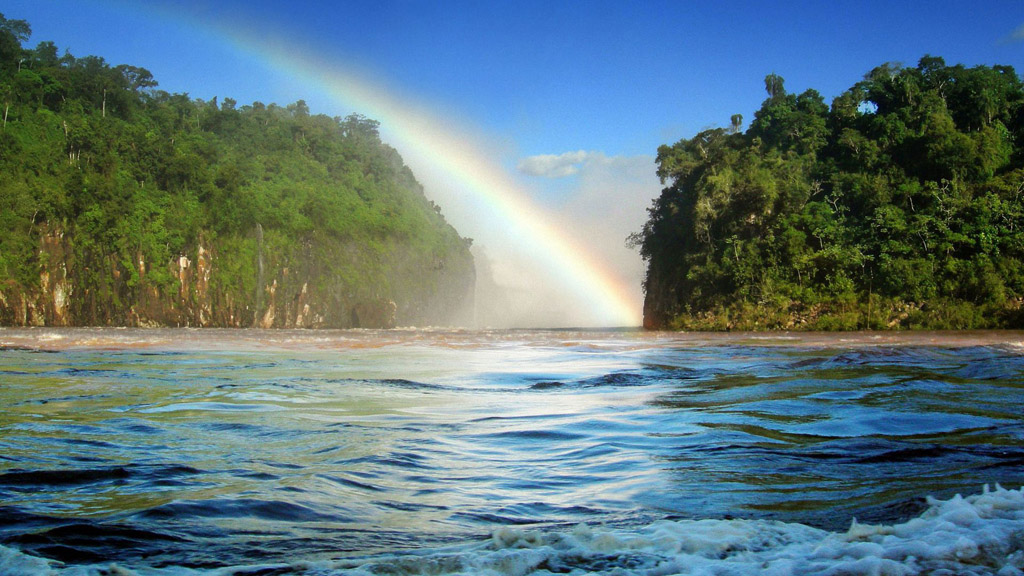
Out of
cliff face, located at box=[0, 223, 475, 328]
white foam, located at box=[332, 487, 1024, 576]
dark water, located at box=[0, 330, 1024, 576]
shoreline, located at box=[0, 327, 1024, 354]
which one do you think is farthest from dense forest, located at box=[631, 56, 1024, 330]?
white foam, located at box=[332, 487, 1024, 576]

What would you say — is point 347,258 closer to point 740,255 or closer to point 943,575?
point 740,255

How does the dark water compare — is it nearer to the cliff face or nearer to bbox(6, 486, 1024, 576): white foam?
bbox(6, 486, 1024, 576): white foam

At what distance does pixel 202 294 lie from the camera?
67938 mm

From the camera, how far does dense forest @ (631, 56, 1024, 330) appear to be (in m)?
39.3

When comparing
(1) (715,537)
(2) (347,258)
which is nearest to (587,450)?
(1) (715,537)

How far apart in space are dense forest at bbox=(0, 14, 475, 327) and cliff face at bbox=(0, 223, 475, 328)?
116 millimetres

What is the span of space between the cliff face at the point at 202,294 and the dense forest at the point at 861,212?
35024 mm

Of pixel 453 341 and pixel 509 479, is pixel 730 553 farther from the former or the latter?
pixel 453 341

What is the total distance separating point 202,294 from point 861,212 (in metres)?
54.9

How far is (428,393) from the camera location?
961 cm

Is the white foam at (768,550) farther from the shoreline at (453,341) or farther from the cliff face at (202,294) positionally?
the cliff face at (202,294)

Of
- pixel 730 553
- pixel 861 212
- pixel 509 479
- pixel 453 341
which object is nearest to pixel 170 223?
pixel 453 341

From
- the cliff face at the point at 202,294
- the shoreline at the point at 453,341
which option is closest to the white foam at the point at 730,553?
the shoreline at the point at 453,341

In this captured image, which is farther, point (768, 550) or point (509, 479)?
point (509, 479)
